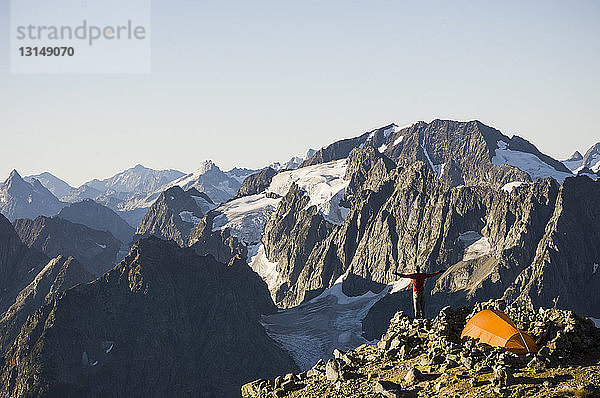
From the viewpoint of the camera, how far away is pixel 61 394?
17288 centimetres

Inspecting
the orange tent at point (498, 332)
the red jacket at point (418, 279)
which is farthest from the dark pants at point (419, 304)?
the orange tent at point (498, 332)

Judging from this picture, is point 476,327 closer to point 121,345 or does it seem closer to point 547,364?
point 547,364

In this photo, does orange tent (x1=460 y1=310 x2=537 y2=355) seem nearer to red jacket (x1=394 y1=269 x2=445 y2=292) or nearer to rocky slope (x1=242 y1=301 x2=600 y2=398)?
rocky slope (x1=242 y1=301 x2=600 y2=398)

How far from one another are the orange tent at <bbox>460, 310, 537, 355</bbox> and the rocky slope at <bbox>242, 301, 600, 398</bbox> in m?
0.86

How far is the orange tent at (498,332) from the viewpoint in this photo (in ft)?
120

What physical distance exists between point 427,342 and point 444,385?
7519mm

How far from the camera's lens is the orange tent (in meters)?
36.5

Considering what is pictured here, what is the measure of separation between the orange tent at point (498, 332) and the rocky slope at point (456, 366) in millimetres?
860

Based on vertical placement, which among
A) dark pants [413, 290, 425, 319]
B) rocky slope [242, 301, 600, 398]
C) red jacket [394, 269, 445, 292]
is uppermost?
red jacket [394, 269, 445, 292]

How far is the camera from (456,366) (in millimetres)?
34719

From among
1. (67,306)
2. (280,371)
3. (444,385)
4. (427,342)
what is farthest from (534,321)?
(67,306)

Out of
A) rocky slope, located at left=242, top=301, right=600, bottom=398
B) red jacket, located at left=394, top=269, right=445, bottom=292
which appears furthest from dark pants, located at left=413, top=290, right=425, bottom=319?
rocky slope, located at left=242, top=301, right=600, bottom=398

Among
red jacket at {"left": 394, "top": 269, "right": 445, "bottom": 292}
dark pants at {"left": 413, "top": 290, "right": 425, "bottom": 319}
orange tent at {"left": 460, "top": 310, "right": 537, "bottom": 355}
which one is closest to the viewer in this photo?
orange tent at {"left": 460, "top": 310, "right": 537, "bottom": 355}

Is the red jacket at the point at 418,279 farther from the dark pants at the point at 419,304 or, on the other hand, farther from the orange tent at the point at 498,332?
the orange tent at the point at 498,332
